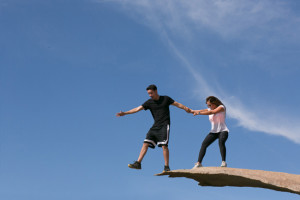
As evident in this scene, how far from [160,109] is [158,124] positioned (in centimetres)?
43

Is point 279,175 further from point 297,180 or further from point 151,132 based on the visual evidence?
point 151,132

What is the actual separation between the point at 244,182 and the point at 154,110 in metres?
3.29

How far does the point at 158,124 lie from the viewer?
10.9m

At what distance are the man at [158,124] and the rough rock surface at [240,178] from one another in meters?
0.73

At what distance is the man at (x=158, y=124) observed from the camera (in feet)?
35.3

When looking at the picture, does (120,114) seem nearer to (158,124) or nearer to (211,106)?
(158,124)

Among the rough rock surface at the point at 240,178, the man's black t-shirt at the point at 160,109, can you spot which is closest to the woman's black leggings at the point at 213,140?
the rough rock surface at the point at 240,178

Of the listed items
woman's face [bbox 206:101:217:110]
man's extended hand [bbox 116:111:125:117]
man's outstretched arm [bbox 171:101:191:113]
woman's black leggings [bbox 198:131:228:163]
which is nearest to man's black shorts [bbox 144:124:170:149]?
man's outstretched arm [bbox 171:101:191:113]

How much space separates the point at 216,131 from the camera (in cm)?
1120

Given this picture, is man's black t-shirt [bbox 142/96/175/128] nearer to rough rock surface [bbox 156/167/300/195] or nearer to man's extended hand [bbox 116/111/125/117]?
man's extended hand [bbox 116/111/125/117]

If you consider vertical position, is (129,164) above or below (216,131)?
below

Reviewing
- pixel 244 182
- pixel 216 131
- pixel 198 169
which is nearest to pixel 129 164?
pixel 198 169

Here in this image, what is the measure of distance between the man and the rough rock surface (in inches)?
28.8

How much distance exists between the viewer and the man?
1076 cm
